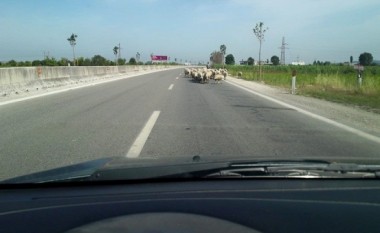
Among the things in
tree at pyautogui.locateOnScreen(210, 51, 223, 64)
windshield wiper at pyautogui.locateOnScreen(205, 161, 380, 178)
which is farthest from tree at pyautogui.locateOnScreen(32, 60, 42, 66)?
windshield wiper at pyautogui.locateOnScreen(205, 161, 380, 178)

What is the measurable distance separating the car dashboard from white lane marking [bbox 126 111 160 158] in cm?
357

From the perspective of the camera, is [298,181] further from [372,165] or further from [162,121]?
[162,121]

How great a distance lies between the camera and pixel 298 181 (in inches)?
123

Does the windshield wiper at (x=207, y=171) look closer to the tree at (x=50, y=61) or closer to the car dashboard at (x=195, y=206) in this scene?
the car dashboard at (x=195, y=206)

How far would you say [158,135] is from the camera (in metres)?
8.66

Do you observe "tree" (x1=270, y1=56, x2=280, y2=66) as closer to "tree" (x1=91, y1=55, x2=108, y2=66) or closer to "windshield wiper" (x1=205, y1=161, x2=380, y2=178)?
"tree" (x1=91, y1=55, x2=108, y2=66)

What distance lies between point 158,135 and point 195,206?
6.11 meters

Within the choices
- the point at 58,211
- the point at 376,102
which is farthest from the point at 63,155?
the point at 376,102

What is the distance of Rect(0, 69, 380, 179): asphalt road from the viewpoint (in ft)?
22.3

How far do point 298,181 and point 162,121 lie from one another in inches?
308

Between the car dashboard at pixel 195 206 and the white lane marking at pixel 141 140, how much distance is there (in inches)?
141

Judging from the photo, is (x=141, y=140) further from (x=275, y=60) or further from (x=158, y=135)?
(x=275, y=60)

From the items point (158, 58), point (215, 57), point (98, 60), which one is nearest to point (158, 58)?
point (158, 58)

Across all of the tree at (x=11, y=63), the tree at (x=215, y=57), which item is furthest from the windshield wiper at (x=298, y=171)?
the tree at (x=215, y=57)
